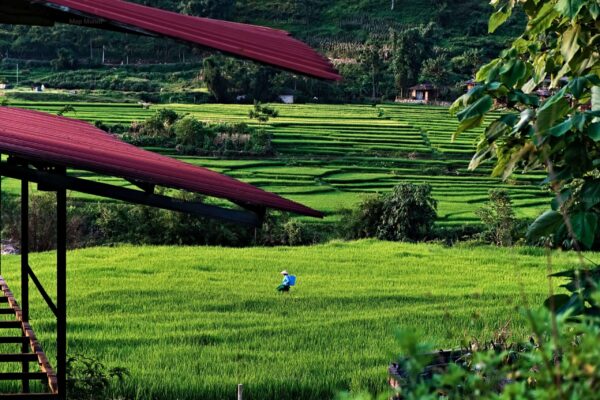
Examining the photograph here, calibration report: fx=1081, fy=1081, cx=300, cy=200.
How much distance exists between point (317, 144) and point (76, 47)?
20.5 metres

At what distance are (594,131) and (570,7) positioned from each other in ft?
1.32

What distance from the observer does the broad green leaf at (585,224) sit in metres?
2.70

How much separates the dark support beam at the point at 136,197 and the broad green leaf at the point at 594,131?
46.6 inches

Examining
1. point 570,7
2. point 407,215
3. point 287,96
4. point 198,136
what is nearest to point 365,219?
point 407,215

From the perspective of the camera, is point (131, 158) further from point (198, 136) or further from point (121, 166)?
point (198, 136)

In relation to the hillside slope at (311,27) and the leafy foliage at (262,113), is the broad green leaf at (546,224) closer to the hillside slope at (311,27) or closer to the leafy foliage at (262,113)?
the leafy foliage at (262,113)

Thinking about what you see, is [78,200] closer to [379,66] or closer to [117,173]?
[117,173]

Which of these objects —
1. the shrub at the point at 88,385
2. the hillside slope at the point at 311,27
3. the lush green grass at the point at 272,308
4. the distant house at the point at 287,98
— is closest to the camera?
the shrub at the point at 88,385

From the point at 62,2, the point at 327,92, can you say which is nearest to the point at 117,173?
the point at 62,2

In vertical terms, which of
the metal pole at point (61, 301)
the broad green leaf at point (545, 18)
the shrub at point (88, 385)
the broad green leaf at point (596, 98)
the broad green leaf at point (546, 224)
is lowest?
the shrub at point (88, 385)

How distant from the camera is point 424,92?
4822 centimetres

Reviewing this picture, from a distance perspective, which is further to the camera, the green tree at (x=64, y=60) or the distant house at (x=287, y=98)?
the green tree at (x=64, y=60)

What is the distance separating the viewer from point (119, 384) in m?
6.10

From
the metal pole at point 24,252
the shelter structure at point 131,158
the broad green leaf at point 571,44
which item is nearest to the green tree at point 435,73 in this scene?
the metal pole at point 24,252
